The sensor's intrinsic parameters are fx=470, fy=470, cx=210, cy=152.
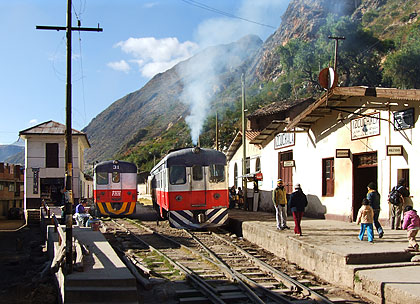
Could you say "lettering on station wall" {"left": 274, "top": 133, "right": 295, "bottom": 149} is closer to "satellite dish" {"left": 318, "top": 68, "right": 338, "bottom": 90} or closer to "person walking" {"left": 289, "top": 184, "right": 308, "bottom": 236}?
"satellite dish" {"left": 318, "top": 68, "right": 338, "bottom": 90}

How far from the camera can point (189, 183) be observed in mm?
16719

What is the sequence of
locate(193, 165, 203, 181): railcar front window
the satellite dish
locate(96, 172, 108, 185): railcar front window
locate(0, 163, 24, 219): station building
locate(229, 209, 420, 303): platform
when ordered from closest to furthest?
locate(229, 209, 420, 303): platform → the satellite dish → locate(193, 165, 203, 181): railcar front window → locate(96, 172, 108, 185): railcar front window → locate(0, 163, 24, 219): station building

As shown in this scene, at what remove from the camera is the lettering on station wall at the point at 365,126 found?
46.5 feet

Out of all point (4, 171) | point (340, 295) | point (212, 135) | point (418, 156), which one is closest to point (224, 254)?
point (340, 295)

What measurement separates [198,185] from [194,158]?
99 centimetres

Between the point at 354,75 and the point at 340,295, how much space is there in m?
48.8

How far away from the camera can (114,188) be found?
22.9 m

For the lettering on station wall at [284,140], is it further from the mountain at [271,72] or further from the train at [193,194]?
the mountain at [271,72]

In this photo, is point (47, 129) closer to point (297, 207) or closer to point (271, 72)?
point (297, 207)

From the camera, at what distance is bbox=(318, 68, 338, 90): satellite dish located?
1484 centimetres

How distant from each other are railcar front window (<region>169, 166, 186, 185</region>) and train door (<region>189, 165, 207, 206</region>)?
12.1 inches

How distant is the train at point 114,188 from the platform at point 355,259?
1112 cm

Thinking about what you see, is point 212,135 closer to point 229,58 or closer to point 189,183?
point 189,183

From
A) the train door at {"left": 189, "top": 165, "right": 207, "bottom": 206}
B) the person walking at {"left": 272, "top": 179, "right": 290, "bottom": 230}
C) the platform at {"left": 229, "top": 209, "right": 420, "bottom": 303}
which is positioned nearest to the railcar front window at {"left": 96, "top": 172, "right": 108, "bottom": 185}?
the train door at {"left": 189, "top": 165, "right": 207, "bottom": 206}
